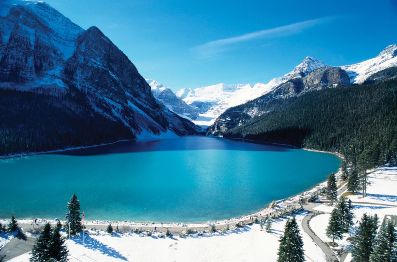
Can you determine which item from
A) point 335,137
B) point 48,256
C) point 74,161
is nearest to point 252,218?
point 48,256

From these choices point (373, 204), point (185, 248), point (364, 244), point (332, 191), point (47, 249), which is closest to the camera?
point (47, 249)

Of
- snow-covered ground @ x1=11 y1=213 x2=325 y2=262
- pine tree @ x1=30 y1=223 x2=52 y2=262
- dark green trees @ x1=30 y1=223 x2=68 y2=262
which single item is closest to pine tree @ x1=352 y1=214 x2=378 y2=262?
snow-covered ground @ x1=11 y1=213 x2=325 y2=262

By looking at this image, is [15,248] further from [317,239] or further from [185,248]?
[317,239]

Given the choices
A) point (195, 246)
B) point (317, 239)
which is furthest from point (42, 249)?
point (317, 239)

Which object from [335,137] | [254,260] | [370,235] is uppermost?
[335,137]

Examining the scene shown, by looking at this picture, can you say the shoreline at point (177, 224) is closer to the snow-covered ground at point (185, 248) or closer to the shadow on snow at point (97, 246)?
the snow-covered ground at point (185, 248)

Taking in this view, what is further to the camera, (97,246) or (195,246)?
(195,246)

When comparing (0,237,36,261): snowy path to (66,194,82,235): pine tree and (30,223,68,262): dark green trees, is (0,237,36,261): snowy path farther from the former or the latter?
(30,223,68,262): dark green trees

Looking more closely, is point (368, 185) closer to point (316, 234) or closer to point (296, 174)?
point (296, 174)
